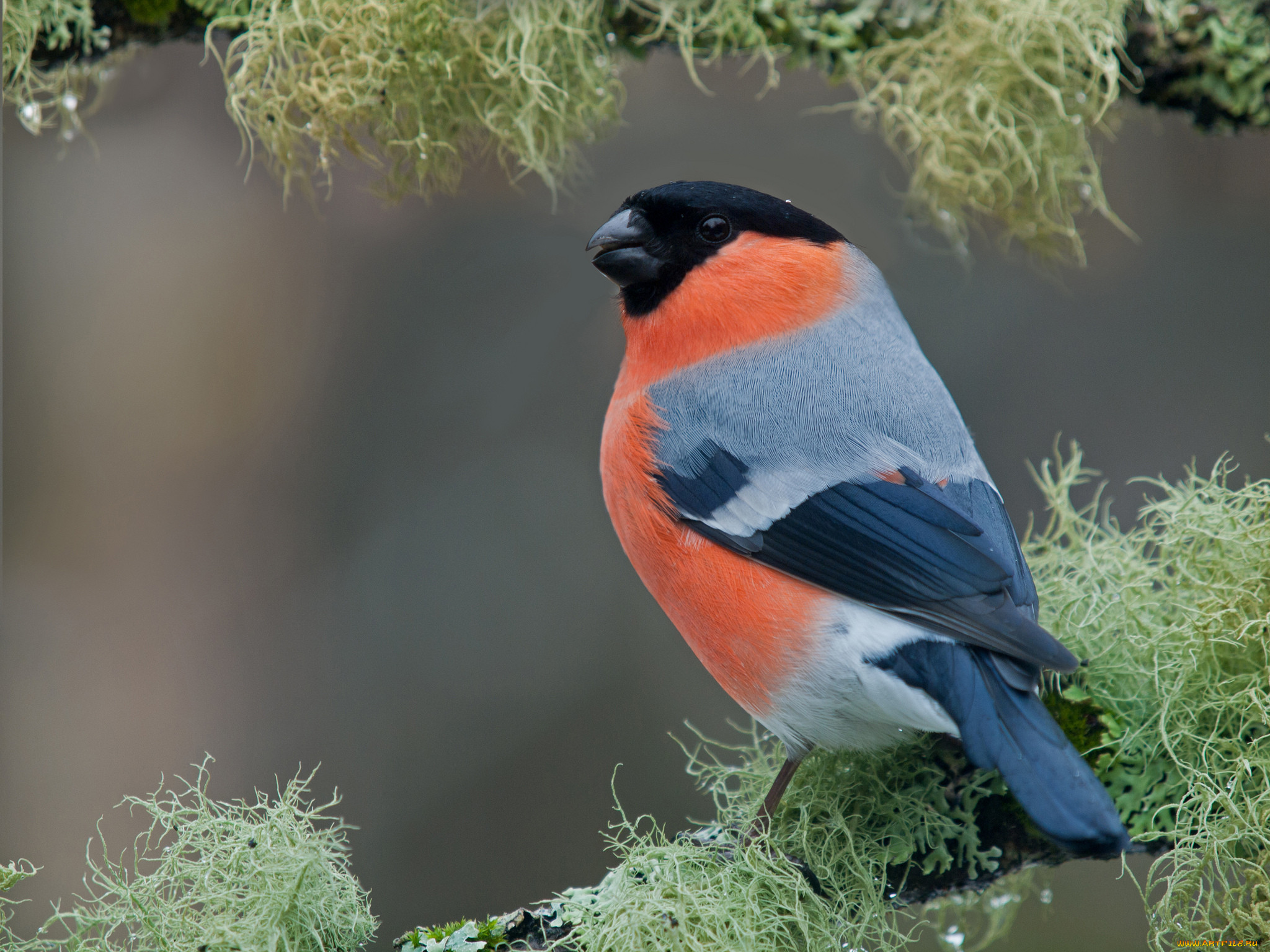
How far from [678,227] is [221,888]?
137 cm

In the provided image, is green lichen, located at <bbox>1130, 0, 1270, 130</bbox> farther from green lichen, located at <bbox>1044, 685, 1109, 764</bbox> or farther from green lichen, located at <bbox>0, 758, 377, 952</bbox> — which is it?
green lichen, located at <bbox>0, 758, 377, 952</bbox>

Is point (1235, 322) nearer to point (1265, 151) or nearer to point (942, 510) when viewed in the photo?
point (1265, 151)

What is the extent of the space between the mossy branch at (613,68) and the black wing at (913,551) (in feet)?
2.44

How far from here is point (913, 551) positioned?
1.54 metres

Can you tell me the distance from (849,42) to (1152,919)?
5.53 ft

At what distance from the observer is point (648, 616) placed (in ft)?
→ 11.4

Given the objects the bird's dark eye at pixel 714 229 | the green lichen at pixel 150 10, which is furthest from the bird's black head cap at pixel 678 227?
the green lichen at pixel 150 10

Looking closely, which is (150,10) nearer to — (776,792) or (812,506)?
(812,506)

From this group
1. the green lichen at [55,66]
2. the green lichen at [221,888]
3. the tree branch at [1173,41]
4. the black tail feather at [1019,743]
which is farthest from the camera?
the tree branch at [1173,41]

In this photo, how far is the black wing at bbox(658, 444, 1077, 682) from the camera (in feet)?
4.74

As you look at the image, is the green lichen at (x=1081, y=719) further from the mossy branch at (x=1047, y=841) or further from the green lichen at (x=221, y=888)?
the green lichen at (x=221, y=888)

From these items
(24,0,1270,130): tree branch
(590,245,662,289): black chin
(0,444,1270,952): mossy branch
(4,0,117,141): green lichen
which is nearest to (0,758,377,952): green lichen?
(0,444,1270,952): mossy branch

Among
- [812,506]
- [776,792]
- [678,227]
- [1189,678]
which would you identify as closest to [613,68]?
[678,227]

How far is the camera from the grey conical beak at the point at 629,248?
6.32 ft
